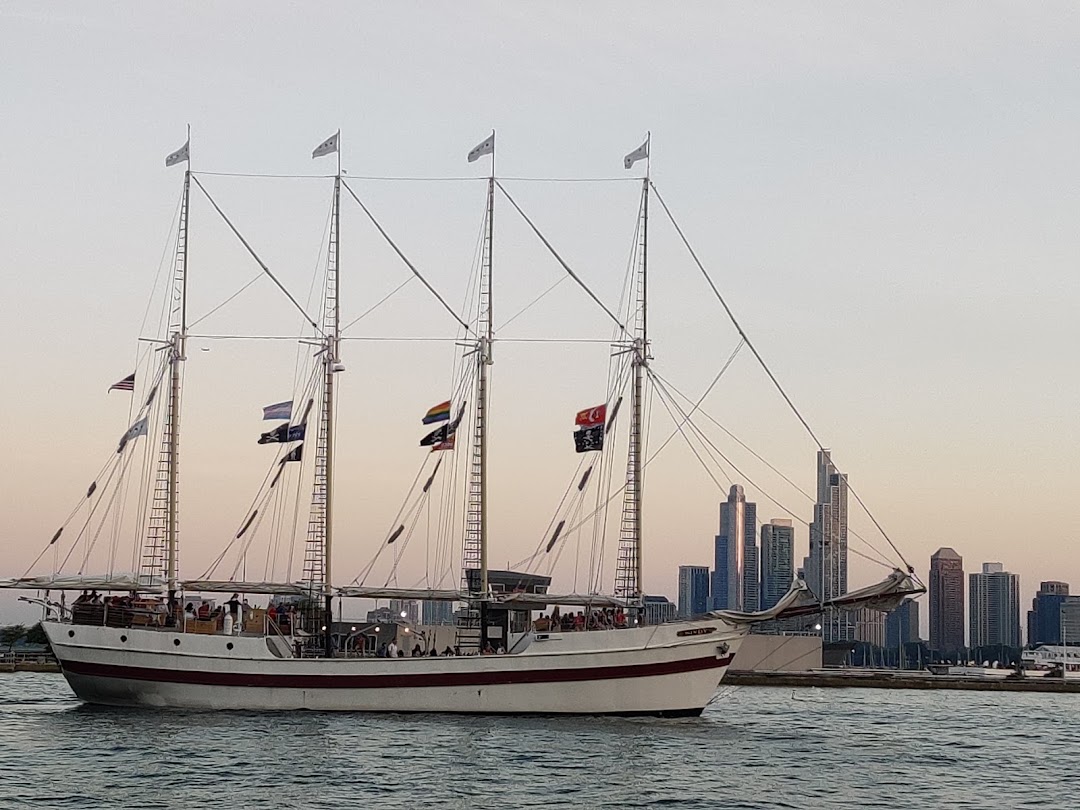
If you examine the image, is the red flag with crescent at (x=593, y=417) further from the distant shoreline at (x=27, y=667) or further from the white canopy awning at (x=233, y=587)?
the distant shoreline at (x=27, y=667)

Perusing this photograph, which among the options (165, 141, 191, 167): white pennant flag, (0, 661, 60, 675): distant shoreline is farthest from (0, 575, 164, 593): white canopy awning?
(0, 661, 60, 675): distant shoreline

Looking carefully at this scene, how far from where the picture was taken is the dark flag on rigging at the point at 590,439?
7100 cm

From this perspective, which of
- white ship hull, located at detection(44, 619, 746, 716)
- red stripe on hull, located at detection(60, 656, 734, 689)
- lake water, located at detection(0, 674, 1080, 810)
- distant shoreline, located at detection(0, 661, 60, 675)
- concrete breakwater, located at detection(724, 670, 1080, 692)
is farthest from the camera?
concrete breakwater, located at detection(724, 670, 1080, 692)

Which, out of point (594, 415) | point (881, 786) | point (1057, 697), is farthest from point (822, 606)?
point (1057, 697)

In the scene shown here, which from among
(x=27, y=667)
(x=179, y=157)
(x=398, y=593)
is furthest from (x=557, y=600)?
(x=27, y=667)

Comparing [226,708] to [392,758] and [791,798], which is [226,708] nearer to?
[392,758]

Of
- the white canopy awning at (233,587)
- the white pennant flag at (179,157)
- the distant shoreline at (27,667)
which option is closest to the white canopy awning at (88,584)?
the white canopy awning at (233,587)

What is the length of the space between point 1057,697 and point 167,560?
292 ft

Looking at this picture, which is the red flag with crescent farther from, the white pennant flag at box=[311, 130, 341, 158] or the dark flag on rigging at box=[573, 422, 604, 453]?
the white pennant flag at box=[311, 130, 341, 158]

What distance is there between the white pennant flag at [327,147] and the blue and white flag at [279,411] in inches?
549

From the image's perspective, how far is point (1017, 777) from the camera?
190ft

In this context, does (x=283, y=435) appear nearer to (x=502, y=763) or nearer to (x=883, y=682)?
(x=502, y=763)

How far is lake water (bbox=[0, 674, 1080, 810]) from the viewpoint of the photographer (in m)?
46.4

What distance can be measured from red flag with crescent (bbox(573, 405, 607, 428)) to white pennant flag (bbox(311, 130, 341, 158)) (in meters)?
19.9
